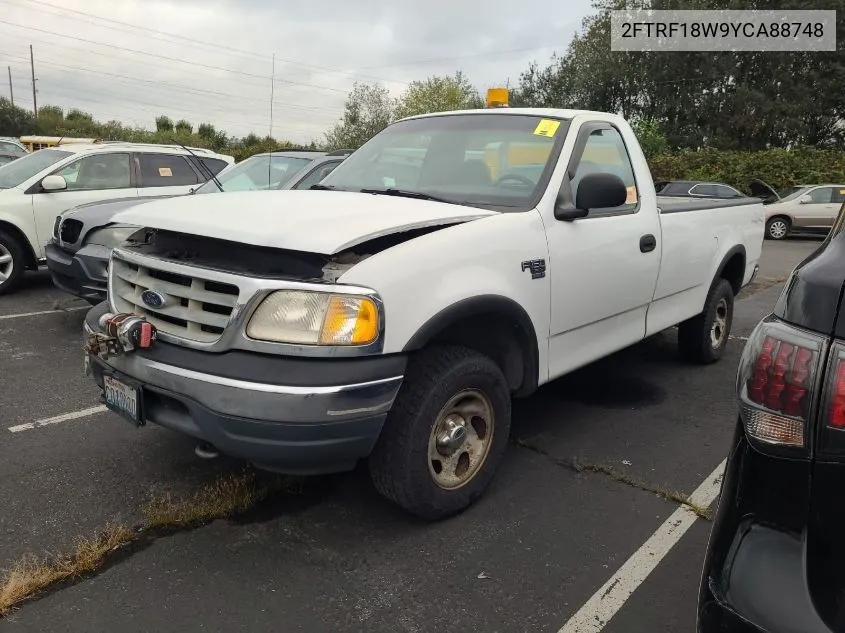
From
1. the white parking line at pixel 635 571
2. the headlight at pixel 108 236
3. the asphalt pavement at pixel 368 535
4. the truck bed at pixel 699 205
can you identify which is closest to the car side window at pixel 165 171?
the headlight at pixel 108 236

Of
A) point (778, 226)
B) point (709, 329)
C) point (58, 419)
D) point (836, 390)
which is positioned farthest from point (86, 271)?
point (778, 226)

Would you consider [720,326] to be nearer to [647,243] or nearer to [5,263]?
[647,243]

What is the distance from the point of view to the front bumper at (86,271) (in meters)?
5.58

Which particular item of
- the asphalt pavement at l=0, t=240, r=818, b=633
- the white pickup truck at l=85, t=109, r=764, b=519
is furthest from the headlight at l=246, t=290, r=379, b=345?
the asphalt pavement at l=0, t=240, r=818, b=633

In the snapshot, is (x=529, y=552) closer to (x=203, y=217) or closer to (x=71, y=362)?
(x=203, y=217)

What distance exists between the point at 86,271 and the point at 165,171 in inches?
144

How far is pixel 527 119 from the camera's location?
3.98 meters

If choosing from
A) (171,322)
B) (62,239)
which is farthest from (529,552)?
(62,239)

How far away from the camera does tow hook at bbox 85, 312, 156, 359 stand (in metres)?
2.76

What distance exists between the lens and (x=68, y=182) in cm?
819

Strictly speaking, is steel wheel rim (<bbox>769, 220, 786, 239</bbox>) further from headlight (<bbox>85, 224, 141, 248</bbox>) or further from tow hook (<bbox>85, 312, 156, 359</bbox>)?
tow hook (<bbox>85, 312, 156, 359</bbox>)

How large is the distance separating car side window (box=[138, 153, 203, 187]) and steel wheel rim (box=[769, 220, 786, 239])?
15.9 m

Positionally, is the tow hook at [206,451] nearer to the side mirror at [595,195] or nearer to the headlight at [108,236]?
the side mirror at [595,195]

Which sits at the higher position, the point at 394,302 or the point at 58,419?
the point at 394,302
